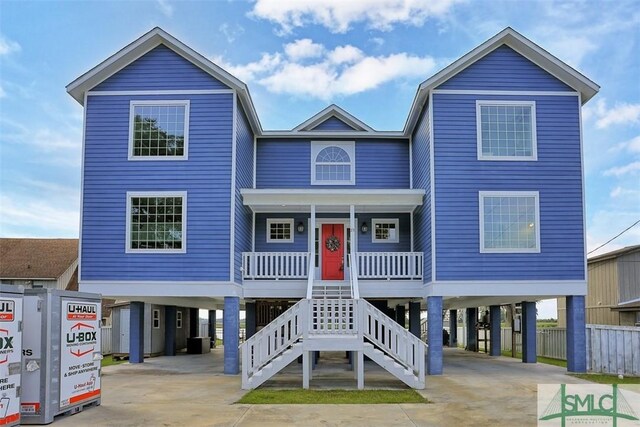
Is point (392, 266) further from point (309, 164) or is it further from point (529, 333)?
point (529, 333)

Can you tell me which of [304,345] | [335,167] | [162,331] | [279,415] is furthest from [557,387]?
[162,331]

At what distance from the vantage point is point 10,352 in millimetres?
8688

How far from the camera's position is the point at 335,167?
771 inches

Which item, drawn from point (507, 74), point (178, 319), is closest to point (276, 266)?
point (507, 74)

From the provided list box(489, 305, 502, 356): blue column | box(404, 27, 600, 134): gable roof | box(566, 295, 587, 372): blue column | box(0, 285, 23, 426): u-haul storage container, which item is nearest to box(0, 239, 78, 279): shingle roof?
box(489, 305, 502, 356): blue column

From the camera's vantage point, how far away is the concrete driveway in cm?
962

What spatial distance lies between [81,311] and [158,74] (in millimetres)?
8133

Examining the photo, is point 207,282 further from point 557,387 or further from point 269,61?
point 269,61

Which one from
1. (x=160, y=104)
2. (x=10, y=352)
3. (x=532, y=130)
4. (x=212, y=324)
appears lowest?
(x=212, y=324)

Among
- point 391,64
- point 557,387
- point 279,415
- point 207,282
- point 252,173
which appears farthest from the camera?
point 391,64

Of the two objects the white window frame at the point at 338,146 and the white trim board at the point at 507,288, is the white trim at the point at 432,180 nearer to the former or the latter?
the white trim board at the point at 507,288

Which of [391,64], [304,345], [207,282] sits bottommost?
[304,345]

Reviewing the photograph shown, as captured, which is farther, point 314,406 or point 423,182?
point 423,182

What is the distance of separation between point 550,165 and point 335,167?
661 centimetres
